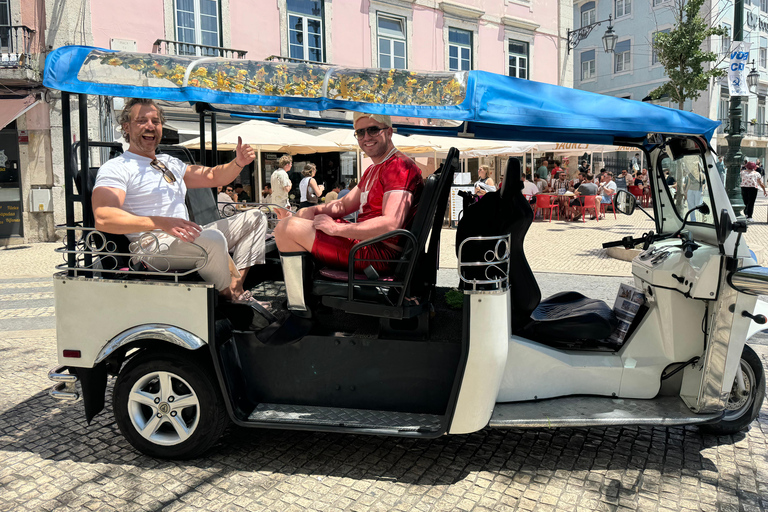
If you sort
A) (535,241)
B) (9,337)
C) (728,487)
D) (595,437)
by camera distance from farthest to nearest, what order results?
(535,241) → (9,337) → (595,437) → (728,487)

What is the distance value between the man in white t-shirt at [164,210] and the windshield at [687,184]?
2737 millimetres

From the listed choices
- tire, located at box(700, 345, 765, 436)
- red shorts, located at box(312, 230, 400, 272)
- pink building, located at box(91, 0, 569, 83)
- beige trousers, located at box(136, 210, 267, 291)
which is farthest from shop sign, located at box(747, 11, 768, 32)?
beige trousers, located at box(136, 210, 267, 291)

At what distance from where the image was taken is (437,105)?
3000mm

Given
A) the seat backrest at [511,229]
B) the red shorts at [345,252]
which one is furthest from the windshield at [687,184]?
the red shorts at [345,252]

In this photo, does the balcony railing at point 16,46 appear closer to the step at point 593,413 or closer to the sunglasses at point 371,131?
the sunglasses at point 371,131

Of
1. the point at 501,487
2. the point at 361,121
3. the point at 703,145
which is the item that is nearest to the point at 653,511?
the point at 501,487

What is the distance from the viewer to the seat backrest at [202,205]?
4.60m

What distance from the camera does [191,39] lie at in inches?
653

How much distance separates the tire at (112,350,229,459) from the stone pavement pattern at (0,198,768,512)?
0.39 ft

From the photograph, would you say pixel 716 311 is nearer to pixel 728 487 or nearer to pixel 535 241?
pixel 728 487

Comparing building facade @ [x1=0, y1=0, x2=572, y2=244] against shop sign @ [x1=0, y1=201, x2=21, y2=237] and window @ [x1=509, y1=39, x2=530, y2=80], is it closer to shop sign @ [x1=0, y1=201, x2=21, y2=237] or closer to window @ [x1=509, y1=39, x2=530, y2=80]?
shop sign @ [x1=0, y1=201, x2=21, y2=237]

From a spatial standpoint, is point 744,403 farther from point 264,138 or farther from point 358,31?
point 358,31

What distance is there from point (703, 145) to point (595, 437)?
72.3 inches

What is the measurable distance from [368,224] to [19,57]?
1425 cm
